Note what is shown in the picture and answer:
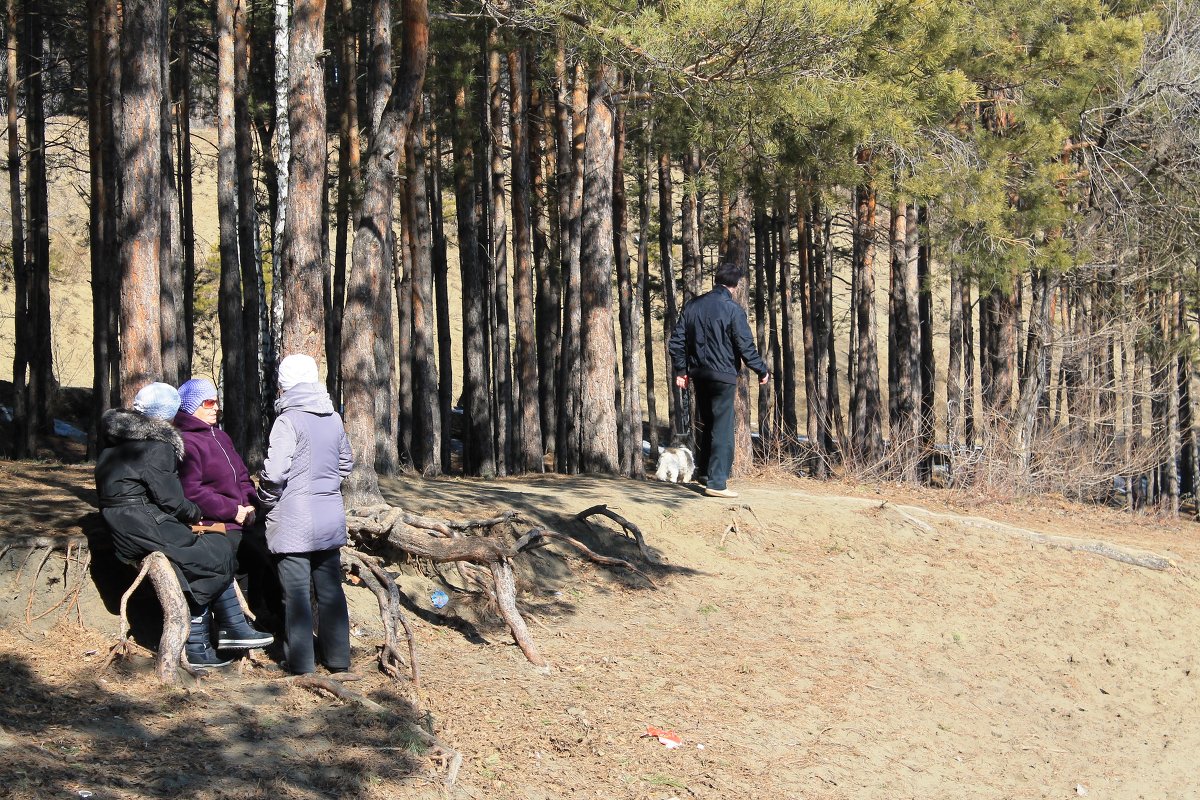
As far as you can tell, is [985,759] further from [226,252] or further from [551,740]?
[226,252]

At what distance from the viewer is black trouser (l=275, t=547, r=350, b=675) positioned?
247 inches

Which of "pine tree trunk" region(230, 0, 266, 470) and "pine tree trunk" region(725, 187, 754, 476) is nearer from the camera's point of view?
"pine tree trunk" region(725, 187, 754, 476)

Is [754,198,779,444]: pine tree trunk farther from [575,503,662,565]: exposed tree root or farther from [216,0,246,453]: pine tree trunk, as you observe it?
[575,503,662,565]: exposed tree root

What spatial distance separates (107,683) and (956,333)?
70.6ft

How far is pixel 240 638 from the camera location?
6289mm

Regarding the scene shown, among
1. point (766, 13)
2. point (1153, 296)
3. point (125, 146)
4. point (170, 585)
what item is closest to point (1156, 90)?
point (1153, 296)

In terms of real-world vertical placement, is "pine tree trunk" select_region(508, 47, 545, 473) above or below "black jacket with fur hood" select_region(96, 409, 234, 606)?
above

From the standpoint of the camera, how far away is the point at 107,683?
579cm

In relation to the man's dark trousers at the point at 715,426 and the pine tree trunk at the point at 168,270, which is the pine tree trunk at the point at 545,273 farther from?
the man's dark trousers at the point at 715,426

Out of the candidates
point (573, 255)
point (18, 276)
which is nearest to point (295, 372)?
point (573, 255)

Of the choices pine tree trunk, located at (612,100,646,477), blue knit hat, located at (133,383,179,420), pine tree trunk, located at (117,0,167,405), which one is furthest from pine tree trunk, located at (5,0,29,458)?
blue knit hat, located at (133,383,179,420)

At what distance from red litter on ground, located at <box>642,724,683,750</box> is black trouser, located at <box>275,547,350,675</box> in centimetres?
183

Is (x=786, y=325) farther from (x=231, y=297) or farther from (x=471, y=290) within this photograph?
(x=231, y=297)

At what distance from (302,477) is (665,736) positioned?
2.61 metres
